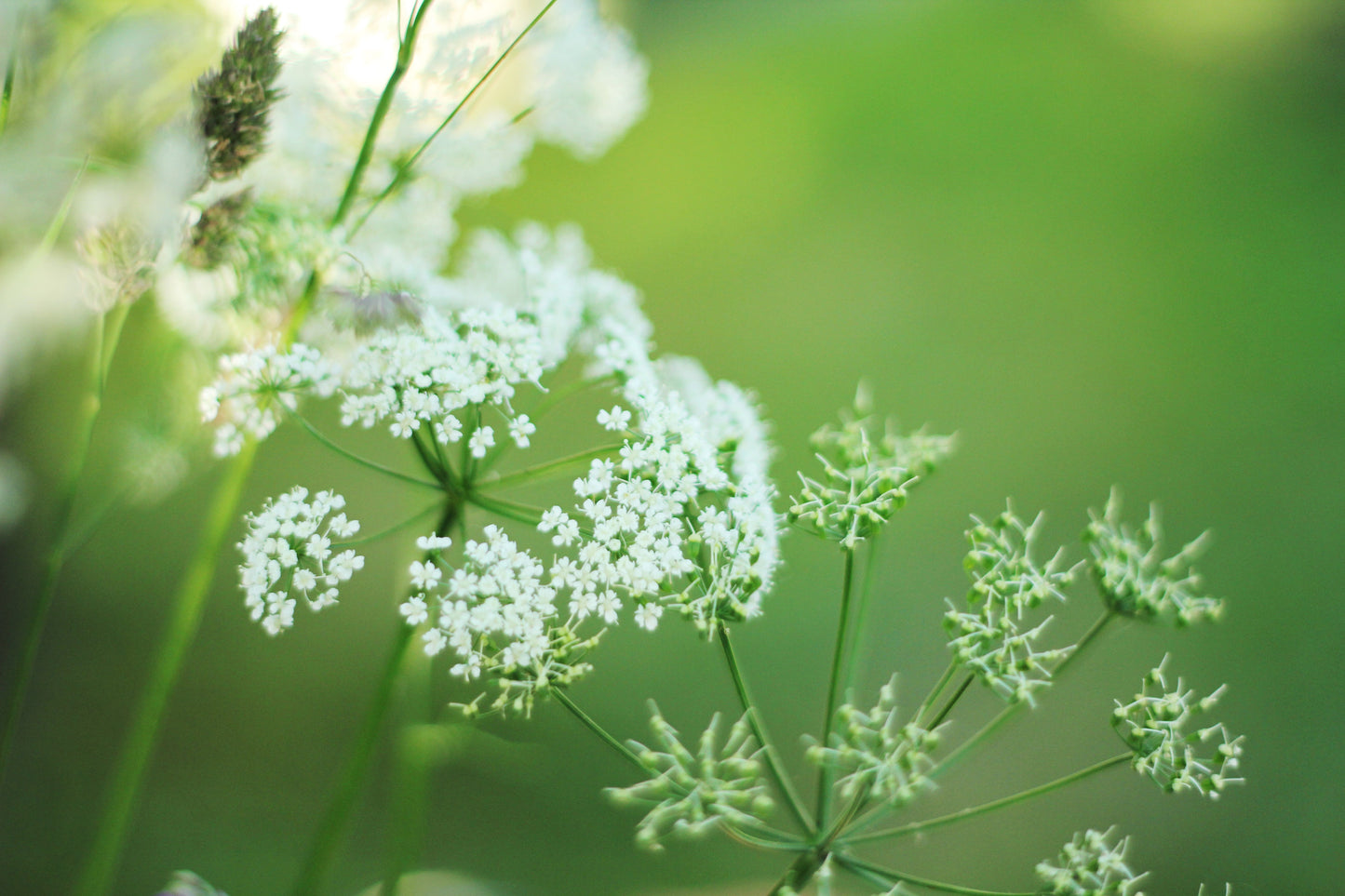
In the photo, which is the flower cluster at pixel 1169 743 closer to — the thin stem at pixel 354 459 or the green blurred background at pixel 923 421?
the thin stem at pixel 354 459

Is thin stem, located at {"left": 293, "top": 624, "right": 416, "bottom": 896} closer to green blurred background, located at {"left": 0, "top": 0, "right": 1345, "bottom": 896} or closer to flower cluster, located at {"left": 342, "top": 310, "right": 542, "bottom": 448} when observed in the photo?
flower cluster, located at {"left": 342, "top": 310, "right": 542, "bottom": 448}

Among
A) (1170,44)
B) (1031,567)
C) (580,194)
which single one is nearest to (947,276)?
(1170,44)

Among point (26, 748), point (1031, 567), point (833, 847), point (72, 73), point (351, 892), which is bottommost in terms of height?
point (351, 892)

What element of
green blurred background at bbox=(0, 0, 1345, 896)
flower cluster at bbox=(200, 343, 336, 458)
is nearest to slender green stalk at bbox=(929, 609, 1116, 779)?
flower cluster at bbox=(200, 343, 336, 458)

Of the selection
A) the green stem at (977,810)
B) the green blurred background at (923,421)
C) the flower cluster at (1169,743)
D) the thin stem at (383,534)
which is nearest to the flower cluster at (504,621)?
the thin stem at (383,534)

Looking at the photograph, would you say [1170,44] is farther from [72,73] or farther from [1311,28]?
[72,73]

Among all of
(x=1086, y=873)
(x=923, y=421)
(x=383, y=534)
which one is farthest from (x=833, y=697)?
(x=923, y=421)

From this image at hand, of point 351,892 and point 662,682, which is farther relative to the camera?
point 662,682

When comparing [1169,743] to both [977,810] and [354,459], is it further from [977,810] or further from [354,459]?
[354,459]
